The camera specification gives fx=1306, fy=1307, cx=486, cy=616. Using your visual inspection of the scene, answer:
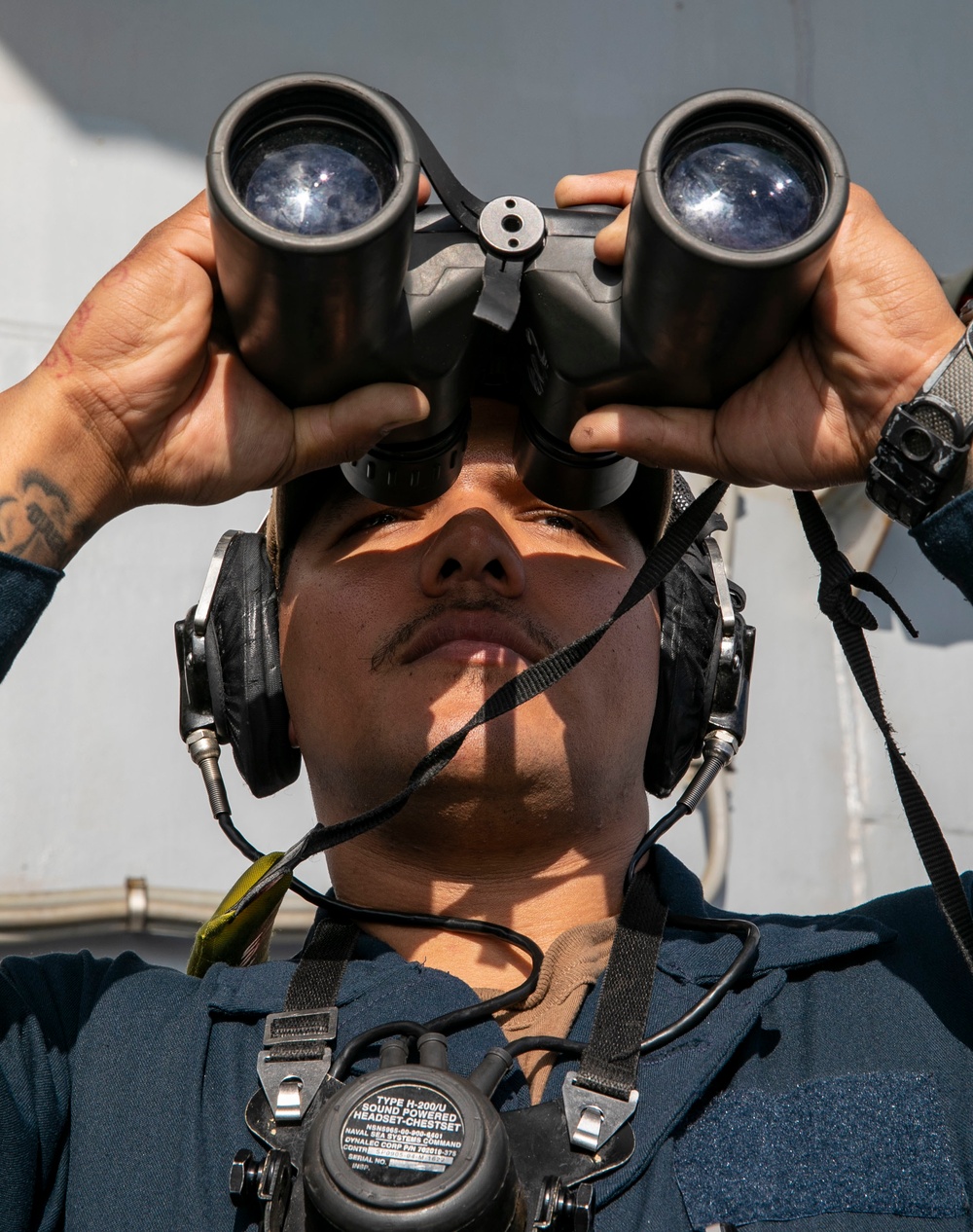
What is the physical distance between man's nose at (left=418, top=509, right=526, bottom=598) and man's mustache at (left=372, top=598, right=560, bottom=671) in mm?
15

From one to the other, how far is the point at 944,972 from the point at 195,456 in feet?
2.73

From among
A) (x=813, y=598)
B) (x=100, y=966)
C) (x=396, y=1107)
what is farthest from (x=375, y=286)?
(x=813, y=598)

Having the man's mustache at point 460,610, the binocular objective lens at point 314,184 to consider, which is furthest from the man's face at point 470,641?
the binocular objective lens at point 314,184

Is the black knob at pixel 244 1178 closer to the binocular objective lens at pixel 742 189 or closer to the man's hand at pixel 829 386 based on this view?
the man's hand at pixel 829 386

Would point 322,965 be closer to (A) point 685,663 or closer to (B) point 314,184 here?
(A) point 685,663

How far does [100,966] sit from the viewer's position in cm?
129

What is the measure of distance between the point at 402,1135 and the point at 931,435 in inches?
26.8

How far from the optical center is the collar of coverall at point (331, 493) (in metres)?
1.49

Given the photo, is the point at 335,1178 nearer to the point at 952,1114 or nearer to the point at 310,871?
the point at 952,1114

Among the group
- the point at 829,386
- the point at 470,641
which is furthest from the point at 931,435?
the point at 470,641

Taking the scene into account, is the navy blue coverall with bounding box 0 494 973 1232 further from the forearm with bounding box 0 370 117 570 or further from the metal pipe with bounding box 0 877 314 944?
the metal pipe with bounding box 0 877 314 944

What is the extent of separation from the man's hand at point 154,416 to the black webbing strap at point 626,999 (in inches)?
20.6

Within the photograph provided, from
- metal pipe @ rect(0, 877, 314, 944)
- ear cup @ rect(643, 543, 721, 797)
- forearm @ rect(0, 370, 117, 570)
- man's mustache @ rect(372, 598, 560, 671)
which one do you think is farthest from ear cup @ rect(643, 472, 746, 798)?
metal pipe @ rect(0, 877, 314, 944)

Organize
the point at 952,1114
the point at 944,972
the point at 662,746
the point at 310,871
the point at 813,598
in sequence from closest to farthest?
the point at 952,1114 → the point at 944,972 → the point at 662,746 → the point at 310,871 → the point at 813,598
